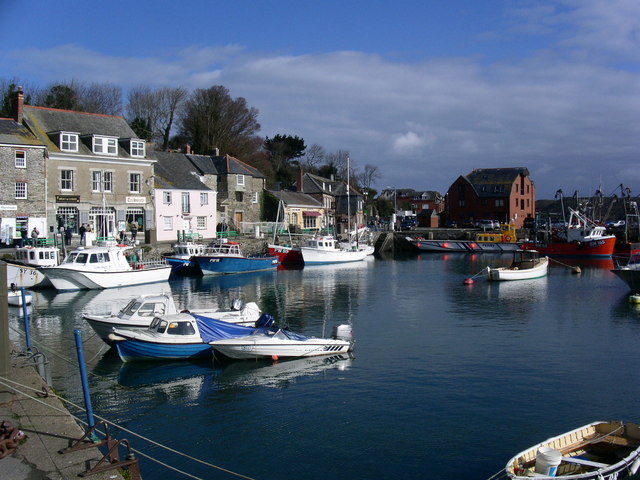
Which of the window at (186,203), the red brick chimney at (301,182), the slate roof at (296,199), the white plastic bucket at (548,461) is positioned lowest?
the white plastic bucket at (548,461)

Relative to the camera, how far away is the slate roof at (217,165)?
69750 millimetres

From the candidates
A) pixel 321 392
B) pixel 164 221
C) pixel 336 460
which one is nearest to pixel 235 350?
pixel 321 392

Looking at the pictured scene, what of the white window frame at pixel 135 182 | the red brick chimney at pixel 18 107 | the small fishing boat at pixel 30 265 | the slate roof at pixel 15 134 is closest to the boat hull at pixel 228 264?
the white window frame at pixel 135 182

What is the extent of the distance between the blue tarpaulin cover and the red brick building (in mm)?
86728

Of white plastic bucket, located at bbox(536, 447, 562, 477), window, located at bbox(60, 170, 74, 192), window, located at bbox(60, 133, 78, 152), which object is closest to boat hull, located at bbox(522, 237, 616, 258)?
window, located at bbox(60, 170, 74, 192)

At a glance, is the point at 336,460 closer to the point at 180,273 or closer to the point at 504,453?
the point at 504,453

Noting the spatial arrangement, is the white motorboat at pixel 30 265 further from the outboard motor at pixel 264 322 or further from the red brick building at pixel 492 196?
the red brick building at pixel 492 196

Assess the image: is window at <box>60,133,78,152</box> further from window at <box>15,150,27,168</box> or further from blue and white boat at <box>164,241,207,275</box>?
blue and white boat at <box>164,241,207,275</box>

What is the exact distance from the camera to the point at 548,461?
12742mm

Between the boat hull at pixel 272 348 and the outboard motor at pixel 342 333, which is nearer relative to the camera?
the boat hull at pixel 272 348

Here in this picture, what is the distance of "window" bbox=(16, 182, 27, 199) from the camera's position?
48844 millimetres

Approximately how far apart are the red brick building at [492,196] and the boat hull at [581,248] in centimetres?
2873

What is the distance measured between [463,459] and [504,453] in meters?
1.15

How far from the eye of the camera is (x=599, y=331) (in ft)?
98.9
